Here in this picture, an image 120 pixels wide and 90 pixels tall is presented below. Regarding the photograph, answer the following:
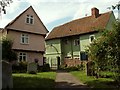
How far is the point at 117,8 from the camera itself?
12.0 m

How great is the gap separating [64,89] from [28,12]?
2696cm

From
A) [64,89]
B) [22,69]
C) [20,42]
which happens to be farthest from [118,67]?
[20,42]

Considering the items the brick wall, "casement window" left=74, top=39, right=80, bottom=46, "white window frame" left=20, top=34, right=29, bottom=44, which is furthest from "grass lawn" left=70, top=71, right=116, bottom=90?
"casement window" left=74, top=39, right=80, bottom=46

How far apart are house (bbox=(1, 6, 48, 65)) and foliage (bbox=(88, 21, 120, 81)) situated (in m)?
20.3

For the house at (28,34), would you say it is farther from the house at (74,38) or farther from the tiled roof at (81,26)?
the tiled roof at (81,26)

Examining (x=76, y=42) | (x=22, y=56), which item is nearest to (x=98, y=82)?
(x=22, y=56)

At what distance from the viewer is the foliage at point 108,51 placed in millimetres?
19234

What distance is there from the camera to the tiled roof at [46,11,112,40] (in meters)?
47.1

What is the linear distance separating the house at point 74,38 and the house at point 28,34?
316 inches

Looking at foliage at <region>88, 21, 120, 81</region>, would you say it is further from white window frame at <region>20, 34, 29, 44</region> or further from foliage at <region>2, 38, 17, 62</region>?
white window frame at <region>20, 34, 29, 44</region>

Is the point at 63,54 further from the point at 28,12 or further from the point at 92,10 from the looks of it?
the point at 28,12

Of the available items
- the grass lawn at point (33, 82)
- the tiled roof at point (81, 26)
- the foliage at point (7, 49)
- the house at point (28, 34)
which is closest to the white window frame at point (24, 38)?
the house at point (28, 34)

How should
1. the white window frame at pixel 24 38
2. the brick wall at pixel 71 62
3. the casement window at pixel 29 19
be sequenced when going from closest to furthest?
the white window frame at pixel 24 38
the casement window at pixel 29 19
the brick wall at pixel 71 62

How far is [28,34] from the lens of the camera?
4172cm
